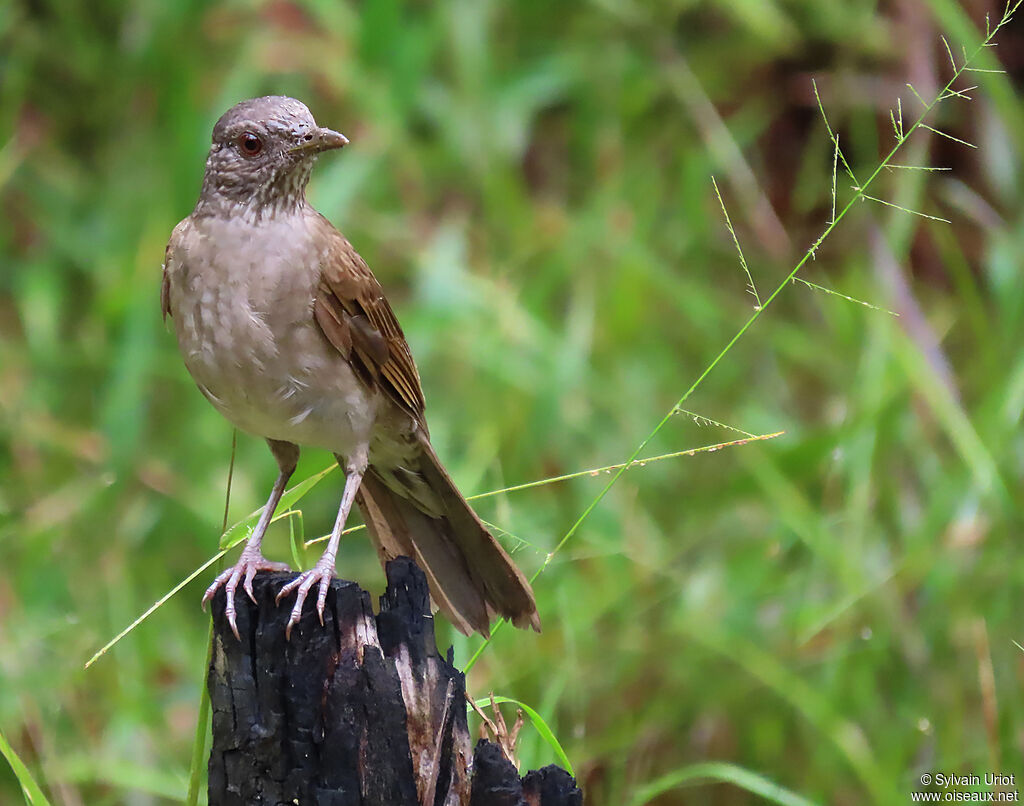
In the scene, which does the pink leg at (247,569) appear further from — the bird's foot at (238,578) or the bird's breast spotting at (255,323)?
the bird's breast spotting at (255,323)

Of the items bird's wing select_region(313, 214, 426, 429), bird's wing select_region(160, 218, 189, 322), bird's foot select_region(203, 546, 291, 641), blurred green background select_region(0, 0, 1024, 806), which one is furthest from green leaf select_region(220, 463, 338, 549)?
blurred green background select_region(0, 0, 1024, 806)

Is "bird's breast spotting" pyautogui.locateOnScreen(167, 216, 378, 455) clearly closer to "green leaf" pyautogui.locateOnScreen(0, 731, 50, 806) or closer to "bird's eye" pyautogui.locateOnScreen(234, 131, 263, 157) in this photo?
"bird's eye" pyautogui.locateOnScreen(234, 131, 263, 157)

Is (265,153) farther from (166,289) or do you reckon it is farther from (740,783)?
(740,783)

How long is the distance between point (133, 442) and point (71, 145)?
1882mm

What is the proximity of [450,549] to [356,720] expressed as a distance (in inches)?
37.5

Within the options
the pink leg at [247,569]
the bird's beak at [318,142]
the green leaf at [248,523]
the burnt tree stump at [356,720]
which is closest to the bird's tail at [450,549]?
the pink leg at [247,569]

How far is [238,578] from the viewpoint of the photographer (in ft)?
10.2

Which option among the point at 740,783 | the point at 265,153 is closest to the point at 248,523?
the point at 265,153

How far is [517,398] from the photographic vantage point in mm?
5754

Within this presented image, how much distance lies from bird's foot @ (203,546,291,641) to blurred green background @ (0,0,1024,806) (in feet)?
2.79

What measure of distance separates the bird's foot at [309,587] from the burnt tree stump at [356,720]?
0.06 ft

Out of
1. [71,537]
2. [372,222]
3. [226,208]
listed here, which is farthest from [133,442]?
[226,208]

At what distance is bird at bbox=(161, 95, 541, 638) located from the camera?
125 inches

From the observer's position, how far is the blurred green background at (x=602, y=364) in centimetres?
470
